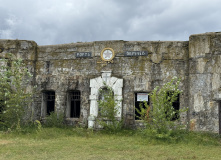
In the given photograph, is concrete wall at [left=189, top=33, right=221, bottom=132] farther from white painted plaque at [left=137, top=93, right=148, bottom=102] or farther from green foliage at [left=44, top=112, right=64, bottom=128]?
green foliage at [left=44, top=112, right=64, bottom=128]

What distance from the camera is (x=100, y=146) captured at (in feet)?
26.8

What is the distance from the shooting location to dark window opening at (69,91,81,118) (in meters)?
12.6

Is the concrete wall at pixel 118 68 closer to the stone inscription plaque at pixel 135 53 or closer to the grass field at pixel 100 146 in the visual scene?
the stone inscription plaque at pixel 135 53

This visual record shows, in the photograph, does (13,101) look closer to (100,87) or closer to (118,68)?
(100,87)

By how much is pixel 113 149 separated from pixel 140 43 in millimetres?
5357

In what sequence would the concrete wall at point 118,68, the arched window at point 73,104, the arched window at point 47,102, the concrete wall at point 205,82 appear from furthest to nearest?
the arched window at point 47,102 < the arched window at point 73,104 < the concrete wall at point 118,68 < the concrete wall at point 205,82

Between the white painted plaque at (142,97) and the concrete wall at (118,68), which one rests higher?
the concrete wall at (118,68)

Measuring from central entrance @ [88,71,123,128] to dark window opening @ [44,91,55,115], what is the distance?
2.27m

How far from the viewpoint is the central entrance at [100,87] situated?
1153 cm

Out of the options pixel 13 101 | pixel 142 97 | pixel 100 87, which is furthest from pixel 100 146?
pixel 13 101

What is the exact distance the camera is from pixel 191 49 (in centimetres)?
1080

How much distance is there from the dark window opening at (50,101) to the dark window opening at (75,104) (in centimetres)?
97

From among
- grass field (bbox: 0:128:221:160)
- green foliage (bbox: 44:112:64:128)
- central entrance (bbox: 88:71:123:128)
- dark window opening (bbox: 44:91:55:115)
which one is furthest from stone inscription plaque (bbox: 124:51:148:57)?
dark window opening (bbox: 44:91:55:115)

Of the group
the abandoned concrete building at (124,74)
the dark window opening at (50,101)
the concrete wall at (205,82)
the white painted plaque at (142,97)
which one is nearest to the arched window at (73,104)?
the abandoned concrete building at (124,74)
